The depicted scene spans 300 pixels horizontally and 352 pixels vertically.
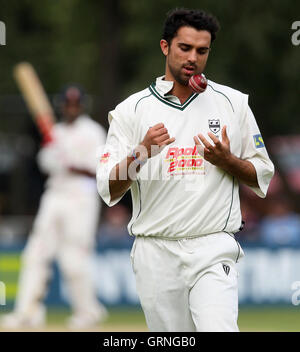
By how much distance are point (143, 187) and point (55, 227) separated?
5.91 meters

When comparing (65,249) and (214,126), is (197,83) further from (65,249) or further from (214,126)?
(65,249)

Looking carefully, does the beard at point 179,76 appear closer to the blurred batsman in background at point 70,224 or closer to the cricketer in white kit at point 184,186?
the cricketer in white kit at point 184,186

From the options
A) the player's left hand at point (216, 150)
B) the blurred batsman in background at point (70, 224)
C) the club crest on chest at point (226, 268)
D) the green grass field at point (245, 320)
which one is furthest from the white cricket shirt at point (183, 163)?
the blurred batsman in background at point (70, 224)

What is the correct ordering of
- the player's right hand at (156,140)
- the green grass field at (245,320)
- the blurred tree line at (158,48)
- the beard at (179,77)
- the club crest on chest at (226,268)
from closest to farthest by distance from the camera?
the player's right hand at (156,140) → the club crest on chest at (226,268) → the beard at (179,77) → the green grass field at (245,320) → the blurred tree line at (158,48)

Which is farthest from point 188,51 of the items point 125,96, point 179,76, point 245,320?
point 125,96

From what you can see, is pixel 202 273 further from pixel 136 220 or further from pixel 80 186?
pixel 80 186

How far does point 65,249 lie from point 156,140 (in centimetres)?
637

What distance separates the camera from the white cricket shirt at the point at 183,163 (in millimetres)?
6426

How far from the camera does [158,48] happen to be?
752 inches

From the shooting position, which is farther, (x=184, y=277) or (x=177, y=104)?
(x=177, y=104)

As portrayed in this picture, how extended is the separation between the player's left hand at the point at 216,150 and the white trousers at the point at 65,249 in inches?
238

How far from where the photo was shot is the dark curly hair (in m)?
6.45

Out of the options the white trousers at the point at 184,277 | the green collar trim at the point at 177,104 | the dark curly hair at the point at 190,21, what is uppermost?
the dark curly hair at the point at 190,21

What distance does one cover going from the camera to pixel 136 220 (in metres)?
6.60
